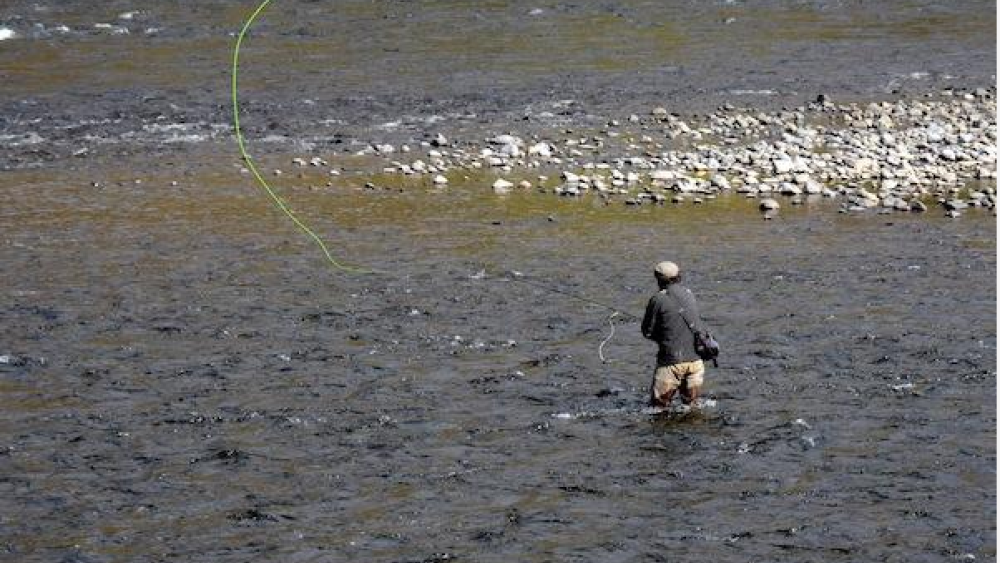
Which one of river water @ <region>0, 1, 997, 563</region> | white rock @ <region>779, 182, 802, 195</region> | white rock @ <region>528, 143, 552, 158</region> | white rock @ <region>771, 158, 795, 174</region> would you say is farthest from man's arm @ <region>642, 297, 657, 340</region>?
white rock @ <region>528, 143, 552, 158</region>

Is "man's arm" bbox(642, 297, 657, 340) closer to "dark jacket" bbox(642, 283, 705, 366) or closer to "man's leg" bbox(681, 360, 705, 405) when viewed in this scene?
"dark jacket" bbox(642, 283, 705, 366)

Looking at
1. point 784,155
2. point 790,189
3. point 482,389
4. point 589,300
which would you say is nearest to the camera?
point 482,389

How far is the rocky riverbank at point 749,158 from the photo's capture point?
73.5 feet

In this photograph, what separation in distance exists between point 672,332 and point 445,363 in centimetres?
256

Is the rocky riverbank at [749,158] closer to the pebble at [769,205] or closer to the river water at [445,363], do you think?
the pebble at [769,205]

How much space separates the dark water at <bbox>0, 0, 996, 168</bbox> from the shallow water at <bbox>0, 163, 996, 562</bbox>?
18.5 feet

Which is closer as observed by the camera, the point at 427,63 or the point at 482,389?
the point at 482,389

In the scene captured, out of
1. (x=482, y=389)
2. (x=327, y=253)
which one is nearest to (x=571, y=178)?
(x=327, y=253)

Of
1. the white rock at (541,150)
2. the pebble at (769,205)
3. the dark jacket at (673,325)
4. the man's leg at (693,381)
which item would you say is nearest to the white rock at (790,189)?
the pebble at (769,205)

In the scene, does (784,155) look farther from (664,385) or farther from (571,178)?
(664,385)

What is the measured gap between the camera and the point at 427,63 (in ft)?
Answer: 105

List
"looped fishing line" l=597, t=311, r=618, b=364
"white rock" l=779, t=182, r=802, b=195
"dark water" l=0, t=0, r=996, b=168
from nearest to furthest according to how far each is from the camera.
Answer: "looped fishing line" l=597, t=311, r=618, b=364 < "white rock" l=779, t=182, r=802, b=195 < "dark water" l=0, t=0, r=996, b=168

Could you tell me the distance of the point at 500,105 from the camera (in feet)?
92.7

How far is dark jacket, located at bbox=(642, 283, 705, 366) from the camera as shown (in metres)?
13.4
